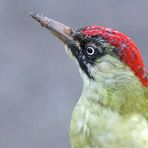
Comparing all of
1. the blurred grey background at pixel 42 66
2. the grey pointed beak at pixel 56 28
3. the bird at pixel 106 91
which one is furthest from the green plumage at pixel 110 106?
the blurred grey background at pixel 42 66

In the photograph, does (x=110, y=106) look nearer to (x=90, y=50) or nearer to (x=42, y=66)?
(x=90, y=50)

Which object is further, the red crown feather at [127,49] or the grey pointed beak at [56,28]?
the grey pointed beak at [56,28]

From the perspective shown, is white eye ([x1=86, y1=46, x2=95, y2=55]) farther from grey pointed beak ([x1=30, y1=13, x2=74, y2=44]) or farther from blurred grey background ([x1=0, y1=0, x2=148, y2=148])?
blurred grey background ([x1=0, y1=0, x2=148, y2=148])

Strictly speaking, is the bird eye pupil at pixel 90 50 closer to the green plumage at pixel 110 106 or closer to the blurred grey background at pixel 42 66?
the green plumage at pixel 110 106

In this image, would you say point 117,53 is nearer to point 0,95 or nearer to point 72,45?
point 72,45

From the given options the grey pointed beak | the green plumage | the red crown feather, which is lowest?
the green plumage

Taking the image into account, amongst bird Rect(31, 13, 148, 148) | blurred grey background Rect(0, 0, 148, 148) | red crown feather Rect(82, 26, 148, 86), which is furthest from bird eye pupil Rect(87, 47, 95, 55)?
blurred grey background Rect(0, 0, 148, 148)

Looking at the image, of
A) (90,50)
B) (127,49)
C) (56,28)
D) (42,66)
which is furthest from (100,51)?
(42,66)

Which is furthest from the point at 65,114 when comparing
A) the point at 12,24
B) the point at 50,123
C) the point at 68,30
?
the point at 68,30
